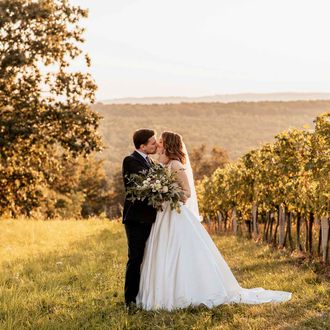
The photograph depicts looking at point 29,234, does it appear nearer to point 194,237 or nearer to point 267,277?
point 267,277

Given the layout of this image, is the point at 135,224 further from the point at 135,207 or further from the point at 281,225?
the point at 281,225

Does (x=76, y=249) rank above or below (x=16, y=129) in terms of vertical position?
below

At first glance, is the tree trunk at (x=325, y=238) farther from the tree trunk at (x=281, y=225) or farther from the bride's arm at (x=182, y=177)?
the bride's arm at (x=182, y=177)

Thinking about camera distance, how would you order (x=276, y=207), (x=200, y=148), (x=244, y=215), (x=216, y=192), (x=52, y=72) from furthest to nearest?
(x=200, y=148) → (x=216, y=192) → (x=244, y=215) → (x=52, y=72) → (x=276, y=207)

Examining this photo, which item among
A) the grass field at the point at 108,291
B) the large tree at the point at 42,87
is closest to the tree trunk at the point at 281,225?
the grass field at the point at 108,291

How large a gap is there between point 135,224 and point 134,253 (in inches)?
15.1

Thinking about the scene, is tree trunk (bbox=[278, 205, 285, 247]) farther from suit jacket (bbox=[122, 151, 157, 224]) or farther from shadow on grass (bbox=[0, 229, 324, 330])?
suit jacket (bbox=[122, 151, 157, 224])

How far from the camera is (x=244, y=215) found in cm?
2038

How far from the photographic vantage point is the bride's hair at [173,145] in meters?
7.53

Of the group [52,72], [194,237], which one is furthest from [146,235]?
[52,72]

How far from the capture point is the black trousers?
7.44 m

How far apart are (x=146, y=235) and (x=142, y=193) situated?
0.66 m

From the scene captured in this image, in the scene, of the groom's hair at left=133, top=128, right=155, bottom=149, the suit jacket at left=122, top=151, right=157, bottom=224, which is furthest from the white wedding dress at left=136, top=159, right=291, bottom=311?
the groom's hair at left=133, top=128, right=155, bottom=149

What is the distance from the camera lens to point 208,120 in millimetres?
107438
